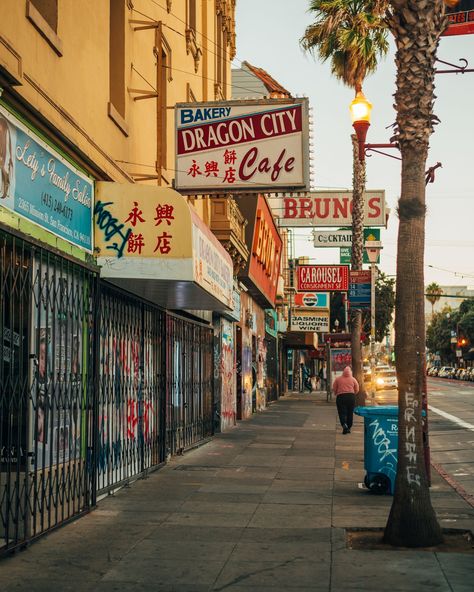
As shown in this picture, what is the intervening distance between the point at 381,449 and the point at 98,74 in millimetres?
6320

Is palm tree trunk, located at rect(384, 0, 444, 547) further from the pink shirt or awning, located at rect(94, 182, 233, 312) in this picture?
the pink shirt

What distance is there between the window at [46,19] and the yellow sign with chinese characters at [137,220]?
2.13 m

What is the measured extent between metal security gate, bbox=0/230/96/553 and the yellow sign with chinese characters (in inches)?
26.5

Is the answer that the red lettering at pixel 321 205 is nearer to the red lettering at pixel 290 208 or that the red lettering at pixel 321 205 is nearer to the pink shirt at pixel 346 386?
the red lettering at pixel 290 208

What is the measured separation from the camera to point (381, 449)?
12.1 m

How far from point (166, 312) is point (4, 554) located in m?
8.17

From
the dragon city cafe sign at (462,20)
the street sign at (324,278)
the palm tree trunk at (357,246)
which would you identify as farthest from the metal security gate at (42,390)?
the street sign at (324,278)

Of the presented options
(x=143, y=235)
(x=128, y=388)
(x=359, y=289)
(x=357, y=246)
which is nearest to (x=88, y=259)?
(x=143, y=235)

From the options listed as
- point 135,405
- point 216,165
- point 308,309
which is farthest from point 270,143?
point 308,309

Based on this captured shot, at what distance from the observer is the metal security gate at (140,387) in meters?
11.8

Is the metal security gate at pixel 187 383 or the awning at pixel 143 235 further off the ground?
the awning at pixel 143 235

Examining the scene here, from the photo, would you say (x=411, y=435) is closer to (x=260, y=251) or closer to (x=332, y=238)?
(x=260, y=251)

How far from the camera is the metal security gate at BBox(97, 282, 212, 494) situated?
11805 mm

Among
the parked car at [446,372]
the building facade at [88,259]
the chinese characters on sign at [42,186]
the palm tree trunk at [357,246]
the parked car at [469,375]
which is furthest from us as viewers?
the parked car at [446,372]
